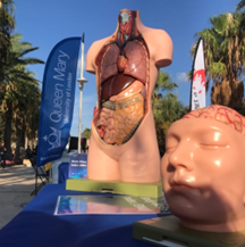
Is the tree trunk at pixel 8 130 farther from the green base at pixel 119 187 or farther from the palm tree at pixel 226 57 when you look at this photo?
the green base at pixel 119 187

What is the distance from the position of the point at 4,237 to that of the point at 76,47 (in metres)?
4.56

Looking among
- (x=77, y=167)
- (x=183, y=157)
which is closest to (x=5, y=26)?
(x=77, y=167)

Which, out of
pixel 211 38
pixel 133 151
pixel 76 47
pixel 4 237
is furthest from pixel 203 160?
pixel 211 38

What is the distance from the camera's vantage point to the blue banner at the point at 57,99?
4742 millimetres

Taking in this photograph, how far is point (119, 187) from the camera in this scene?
2.91 m

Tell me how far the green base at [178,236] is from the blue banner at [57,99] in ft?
11.5

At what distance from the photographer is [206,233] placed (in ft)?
4.43

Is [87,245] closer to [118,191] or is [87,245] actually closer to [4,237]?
[4,237]

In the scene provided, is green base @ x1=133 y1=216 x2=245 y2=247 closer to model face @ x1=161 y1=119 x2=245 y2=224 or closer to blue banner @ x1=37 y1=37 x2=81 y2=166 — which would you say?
model face @ x1=161 y1=119 x2=245 y2=224

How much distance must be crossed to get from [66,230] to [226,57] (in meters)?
11.5

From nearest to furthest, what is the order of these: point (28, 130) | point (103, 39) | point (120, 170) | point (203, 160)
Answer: point (203, 160), point (120, 170), point (103, 39), point (28, 130)

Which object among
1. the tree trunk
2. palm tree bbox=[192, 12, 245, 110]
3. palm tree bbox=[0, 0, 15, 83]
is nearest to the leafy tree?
palm tree bbox=[0, 0, 15, 83]

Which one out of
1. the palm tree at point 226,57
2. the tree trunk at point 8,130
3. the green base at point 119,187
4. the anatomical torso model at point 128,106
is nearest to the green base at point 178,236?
the green base at point 119,187

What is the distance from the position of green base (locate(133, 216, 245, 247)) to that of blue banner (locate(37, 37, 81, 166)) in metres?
3.51
